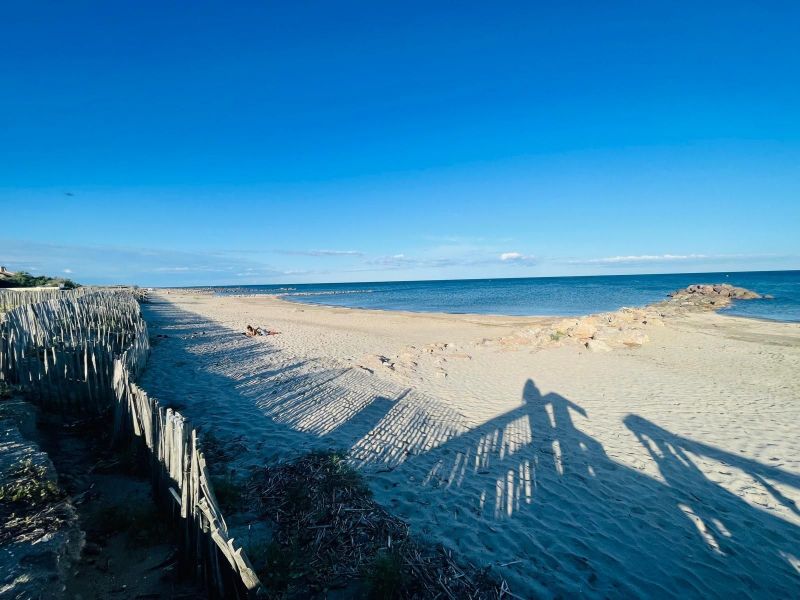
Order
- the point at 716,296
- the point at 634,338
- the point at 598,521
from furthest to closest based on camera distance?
1. the point at 716,296
2. the point at 634,338
3. the point at 598,521

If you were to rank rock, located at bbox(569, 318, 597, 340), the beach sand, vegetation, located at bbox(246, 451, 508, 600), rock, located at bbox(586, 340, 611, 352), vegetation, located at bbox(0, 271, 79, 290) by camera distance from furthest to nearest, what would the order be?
1. vegetation, located at bbox(0, 271, 79, 290)
2. rock, located at bbox(569, 318, 597, 340)
3. rock, located at bbox(586, 340, 611, 352)
4. the beach sand
5. vegetation, located at bbox(246, 451, 508, 600)

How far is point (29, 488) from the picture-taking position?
3025 millimetres

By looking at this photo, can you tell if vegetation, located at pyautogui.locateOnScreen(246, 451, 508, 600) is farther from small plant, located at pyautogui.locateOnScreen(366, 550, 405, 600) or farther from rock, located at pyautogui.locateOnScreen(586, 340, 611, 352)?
rock, located at pyautogui.locateOnScreen(586, 340, 611, 352)

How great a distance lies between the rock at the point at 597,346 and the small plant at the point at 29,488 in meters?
13.7

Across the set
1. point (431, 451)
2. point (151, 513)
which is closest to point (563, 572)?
point (431, 451)

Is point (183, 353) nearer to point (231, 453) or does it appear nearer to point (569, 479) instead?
point (231, 453)

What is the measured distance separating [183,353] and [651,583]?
Answer: 12.0m

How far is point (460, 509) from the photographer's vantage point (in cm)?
375

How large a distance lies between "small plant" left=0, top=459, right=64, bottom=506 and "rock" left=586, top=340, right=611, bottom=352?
44.9 feet

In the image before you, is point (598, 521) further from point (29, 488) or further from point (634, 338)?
point (634, 338)

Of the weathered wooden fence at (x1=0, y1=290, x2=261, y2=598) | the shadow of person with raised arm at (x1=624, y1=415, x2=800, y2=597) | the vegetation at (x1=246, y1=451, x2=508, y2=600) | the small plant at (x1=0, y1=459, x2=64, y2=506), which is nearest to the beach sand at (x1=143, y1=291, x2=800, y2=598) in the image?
the shadow of person with raised arm at (x1=624, y1=415, x2=800, y2=597)

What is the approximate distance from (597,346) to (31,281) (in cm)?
4519

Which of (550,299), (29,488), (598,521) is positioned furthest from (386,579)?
(550,299)

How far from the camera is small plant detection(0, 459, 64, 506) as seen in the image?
2928 mm
